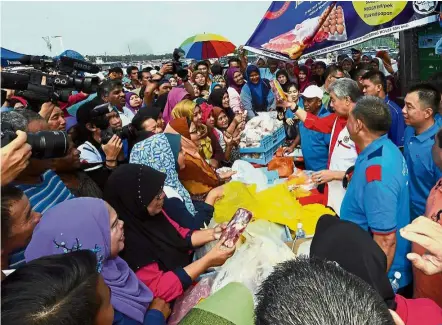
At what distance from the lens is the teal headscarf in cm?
236

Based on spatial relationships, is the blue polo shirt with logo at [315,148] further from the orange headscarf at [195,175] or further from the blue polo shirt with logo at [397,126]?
the orange headscarf at [195,175]

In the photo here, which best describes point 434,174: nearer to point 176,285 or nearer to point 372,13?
point 176,285

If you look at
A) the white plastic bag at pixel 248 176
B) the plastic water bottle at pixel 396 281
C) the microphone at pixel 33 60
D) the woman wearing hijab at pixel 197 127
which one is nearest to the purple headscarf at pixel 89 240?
the plastic water bottle at pixel 396 281

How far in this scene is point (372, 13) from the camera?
15.5 feet

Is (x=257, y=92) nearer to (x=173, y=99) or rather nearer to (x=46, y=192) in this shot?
(x=173, y=99)

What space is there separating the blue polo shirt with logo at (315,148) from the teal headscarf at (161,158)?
151cm

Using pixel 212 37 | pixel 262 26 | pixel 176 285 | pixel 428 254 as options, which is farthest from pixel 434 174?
pixel 212 37

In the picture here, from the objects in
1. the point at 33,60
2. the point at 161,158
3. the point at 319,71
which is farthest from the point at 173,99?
the point at 319,71

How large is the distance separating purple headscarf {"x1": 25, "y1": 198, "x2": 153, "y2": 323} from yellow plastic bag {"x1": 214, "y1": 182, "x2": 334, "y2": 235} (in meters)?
0.94

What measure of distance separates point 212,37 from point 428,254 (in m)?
9.26

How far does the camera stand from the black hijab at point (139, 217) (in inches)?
68.4

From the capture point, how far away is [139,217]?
5.89 ft

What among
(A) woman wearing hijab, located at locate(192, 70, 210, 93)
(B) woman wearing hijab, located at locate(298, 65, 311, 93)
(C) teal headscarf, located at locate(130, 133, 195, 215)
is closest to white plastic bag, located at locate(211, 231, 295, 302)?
(C) teal headscarf, located at locate(130, 133, 195, 215)

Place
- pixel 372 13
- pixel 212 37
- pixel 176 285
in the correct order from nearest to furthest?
pixel 176 285, pixel 372 13, pixel 212 37
